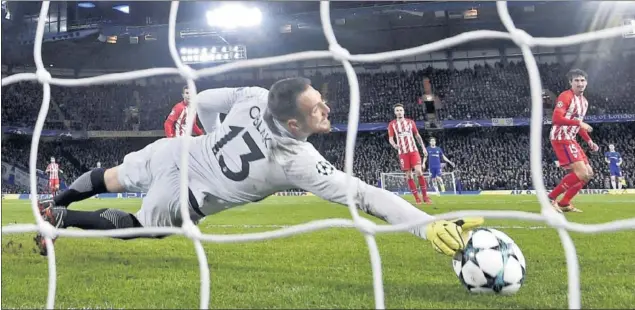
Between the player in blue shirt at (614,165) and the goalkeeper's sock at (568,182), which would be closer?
the goalkeeper's sock at (568,182)

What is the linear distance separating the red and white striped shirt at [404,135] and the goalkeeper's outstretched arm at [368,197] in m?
4.79

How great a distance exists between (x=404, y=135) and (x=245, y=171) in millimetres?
4855

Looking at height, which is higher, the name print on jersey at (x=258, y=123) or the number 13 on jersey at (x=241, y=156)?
the name print on jersey at (x=258, y=123)

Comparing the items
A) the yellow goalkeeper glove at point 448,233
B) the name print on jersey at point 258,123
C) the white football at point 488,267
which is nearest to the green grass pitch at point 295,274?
the white football at point 488,267

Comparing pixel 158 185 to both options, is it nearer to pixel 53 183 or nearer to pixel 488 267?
pixel 488 267

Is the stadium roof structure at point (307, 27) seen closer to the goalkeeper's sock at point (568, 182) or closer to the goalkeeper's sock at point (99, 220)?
the goalkeeper's sock at point (568, 182)

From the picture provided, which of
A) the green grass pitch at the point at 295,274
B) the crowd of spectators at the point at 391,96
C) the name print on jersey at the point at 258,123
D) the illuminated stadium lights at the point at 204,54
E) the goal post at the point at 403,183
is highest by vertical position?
the illuminated stadium lights at the point at 204,54

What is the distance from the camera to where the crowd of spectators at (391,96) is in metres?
14.0

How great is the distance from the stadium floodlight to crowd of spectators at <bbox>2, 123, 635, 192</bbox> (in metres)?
3.30

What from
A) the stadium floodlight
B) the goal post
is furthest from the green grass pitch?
the stadium floodlight

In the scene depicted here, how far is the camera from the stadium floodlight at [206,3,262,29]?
1239 cm

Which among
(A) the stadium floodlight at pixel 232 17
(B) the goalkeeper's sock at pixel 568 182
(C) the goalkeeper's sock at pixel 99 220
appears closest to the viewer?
(C) the goalkeeper's sock at pixel 99 220

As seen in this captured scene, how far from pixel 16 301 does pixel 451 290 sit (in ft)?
5.07

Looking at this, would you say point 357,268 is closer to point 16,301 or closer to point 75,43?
point 16,301
